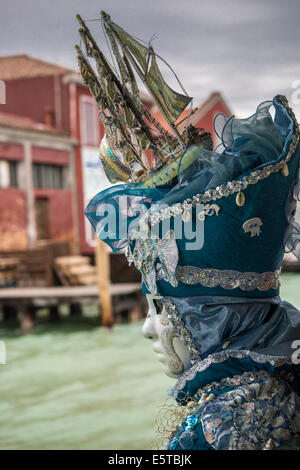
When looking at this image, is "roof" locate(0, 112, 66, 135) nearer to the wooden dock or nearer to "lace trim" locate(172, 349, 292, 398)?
the wooden dock

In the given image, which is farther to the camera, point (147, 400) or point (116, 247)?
point (147, 400)

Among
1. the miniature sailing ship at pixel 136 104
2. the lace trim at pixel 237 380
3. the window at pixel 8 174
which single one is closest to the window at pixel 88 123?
the window at pixel 8 174

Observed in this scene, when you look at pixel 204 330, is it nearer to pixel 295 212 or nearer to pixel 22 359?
pixel 295 212

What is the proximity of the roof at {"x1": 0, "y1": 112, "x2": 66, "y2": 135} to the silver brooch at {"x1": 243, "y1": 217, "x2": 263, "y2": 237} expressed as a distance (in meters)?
11.0

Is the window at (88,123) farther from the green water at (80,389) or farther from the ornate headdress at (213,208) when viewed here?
the ornate headdress at (213,208)

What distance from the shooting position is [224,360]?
3.55ft

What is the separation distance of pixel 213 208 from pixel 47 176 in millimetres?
12202

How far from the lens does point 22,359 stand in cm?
737

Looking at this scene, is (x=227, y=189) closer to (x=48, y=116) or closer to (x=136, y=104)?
(x=136, y=104)

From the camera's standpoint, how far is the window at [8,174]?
11.7m

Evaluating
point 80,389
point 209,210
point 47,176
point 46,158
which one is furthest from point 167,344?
point 47,176

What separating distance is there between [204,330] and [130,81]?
593mm

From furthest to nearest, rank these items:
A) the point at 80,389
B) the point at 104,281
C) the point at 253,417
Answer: the point at 104,281 < the point at 80,389 < the point at 253,417

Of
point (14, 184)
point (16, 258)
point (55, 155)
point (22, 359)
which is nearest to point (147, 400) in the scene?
point (22, 359)
